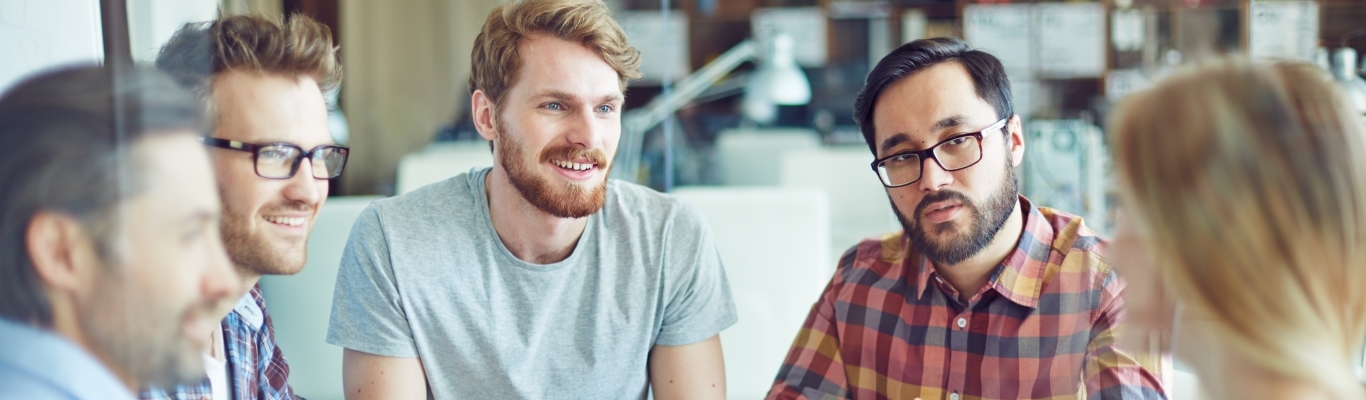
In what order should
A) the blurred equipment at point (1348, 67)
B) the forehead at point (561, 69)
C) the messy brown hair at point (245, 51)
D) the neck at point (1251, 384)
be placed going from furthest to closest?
the forehead at point (561, 69) → the blurred equipment at point (1348, 67) → the messy brown hair at point (245, 51) → the neck at point (1251, 384)

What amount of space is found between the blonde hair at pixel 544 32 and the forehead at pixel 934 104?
320 millimetres

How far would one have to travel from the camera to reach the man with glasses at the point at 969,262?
1036 millimetres

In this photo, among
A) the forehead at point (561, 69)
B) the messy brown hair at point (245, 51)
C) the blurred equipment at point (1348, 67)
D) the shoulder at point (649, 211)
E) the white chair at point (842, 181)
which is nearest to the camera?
the messy brown hair at point (245, 51)

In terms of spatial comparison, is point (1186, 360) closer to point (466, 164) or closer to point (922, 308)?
point (922, 308)

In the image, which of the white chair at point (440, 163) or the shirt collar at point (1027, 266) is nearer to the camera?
the shirt collar at point (1027, 266)

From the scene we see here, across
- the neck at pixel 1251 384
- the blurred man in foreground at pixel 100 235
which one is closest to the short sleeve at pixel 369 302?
the blurred man in foreground at pixel 100 235

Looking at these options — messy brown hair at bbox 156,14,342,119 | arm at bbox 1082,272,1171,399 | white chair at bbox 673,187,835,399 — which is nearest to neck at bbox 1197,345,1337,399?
arm at bbox 1082,272,1171,399

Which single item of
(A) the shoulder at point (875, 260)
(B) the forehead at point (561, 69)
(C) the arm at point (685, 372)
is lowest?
(C) the arm at point (685, 372)

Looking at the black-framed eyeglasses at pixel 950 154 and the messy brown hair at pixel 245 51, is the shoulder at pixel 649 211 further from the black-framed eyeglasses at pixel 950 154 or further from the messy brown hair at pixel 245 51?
the messy brown hair at pixel 245 51

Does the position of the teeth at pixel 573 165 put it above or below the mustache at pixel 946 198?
above

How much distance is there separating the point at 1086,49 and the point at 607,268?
12.1 feet

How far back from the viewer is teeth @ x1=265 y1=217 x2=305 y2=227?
0.86 meters

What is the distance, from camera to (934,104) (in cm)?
106

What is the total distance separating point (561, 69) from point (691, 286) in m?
0.32
